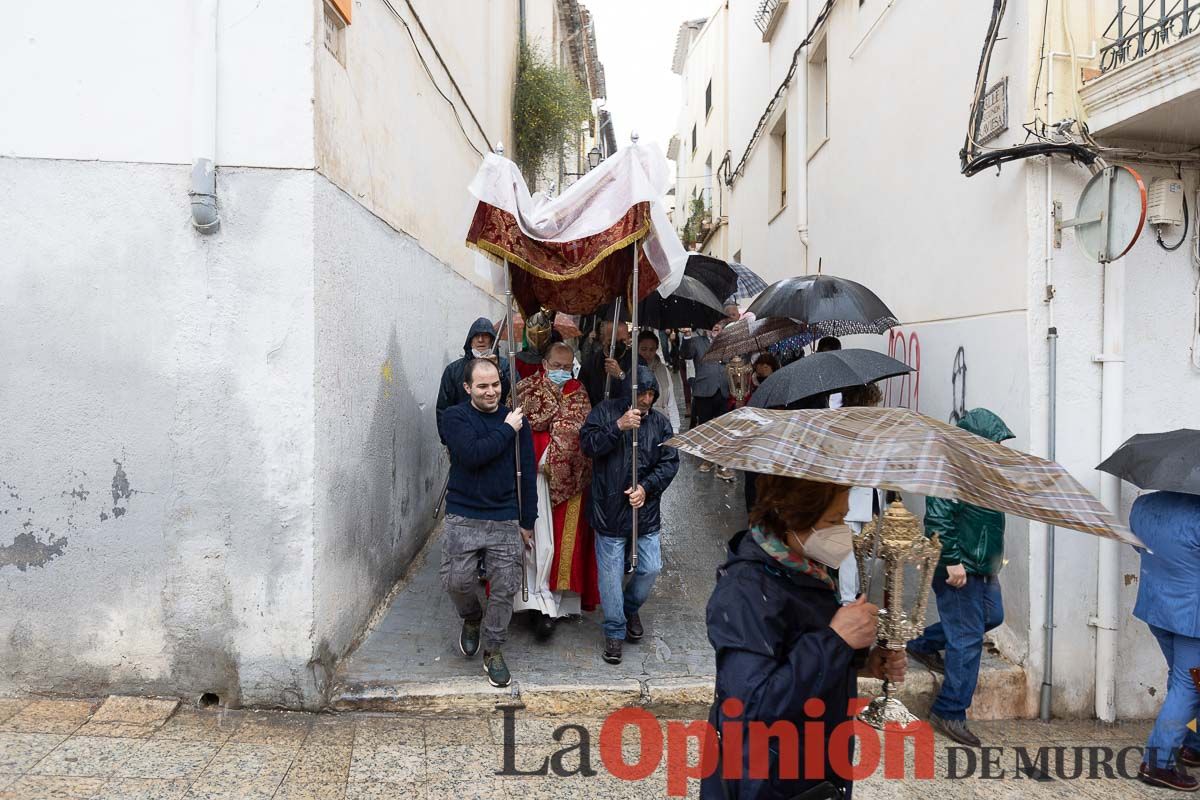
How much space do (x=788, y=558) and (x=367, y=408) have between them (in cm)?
335

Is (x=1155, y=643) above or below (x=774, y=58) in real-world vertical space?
below

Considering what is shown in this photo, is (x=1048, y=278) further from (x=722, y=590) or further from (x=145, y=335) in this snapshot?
(x=145, y=335)

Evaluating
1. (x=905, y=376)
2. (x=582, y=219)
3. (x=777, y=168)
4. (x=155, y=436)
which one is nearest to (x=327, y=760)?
(x=155, y=436)

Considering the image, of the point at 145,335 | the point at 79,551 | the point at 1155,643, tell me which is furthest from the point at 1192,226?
Result: the point at 79,551

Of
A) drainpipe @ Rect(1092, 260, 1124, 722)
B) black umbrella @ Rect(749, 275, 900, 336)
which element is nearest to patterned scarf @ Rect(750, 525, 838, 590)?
drainpipe @ Rect(1092, 260, 1124, 722)

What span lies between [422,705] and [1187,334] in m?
4.93

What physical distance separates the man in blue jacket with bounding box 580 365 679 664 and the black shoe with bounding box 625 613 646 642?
148 mm

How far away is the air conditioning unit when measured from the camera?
184 inches

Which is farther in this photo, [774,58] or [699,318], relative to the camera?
[774,58]

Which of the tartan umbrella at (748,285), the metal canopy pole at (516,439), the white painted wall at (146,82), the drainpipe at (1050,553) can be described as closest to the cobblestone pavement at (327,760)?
the drainpipe at (1050,553)

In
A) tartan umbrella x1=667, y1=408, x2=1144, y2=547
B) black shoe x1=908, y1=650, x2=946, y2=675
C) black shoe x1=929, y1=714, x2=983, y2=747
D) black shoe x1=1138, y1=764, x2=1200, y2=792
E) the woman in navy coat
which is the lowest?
black shoe x1=1138, y1=764, x2=1200, y2=792

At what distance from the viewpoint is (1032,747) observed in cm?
432

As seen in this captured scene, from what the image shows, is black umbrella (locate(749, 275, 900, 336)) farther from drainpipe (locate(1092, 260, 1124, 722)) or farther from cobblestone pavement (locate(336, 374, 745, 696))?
cobblestone pavement (locate(336, 374, 745, 696))

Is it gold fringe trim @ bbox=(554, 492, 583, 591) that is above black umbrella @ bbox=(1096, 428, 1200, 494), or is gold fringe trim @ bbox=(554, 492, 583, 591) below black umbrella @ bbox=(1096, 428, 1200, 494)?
below
